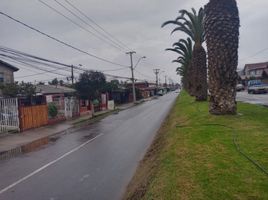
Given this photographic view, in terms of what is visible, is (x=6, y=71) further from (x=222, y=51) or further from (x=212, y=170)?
(x=212, y=170)

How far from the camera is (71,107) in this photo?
3488cm

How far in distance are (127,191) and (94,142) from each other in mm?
8356

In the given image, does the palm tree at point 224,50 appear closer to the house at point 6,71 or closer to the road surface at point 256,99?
the road surface at point 256,99

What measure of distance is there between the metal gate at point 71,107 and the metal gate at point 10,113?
959cm

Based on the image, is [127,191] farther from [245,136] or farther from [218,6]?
[218,6]

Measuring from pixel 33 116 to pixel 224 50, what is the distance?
1705 cm

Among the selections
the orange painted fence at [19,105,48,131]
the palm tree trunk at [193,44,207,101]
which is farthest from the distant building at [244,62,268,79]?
the orange painted fence at [19,105,48,131]

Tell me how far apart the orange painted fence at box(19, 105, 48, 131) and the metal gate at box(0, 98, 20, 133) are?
415 mm

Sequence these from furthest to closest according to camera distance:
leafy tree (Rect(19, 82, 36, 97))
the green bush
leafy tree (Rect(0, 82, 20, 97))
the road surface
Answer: leafy tree (Rect(19, 82, 36, 97)) → leafy tree (Rect(0, 82, 20, 97)) → the green bush → the road surface

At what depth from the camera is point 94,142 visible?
623 inches

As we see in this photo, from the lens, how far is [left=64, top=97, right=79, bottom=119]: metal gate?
110 ft

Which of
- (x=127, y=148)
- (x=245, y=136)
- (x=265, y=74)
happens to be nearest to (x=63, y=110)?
(x=127, y=148)

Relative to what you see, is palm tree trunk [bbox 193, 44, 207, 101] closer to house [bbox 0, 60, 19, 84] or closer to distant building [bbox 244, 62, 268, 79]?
house [bbox 0, 60, 19, 84]

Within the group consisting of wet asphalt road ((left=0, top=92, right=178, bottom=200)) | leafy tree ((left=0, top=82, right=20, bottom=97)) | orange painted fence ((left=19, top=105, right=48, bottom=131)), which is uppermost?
leafy tree ((left=0, top=82, right=20, bottom=97))
